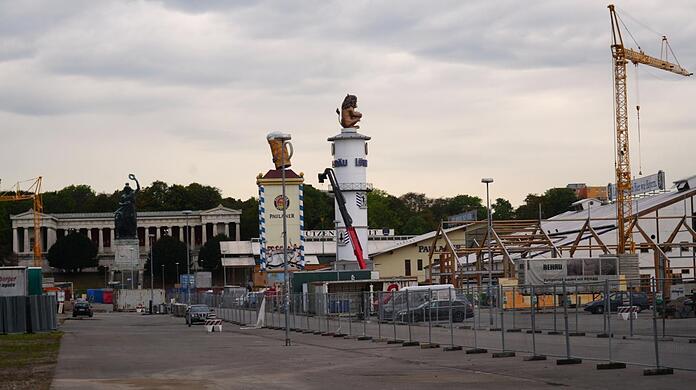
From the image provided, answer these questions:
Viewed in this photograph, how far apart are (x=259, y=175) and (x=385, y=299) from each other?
220 feet

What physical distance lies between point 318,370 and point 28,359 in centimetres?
1118

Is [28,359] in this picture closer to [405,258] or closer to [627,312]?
[627,312]

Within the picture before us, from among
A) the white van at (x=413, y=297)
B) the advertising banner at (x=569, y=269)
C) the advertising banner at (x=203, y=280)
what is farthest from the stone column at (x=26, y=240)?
the white van at (x=413, y=297)

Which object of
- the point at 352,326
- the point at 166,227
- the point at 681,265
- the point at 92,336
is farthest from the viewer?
the point at 166,227

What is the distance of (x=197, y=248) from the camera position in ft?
632

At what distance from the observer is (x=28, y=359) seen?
3525cm

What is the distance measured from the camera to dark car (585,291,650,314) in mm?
25734

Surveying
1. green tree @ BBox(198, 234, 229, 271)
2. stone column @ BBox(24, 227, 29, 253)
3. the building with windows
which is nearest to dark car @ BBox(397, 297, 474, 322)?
the building with windows

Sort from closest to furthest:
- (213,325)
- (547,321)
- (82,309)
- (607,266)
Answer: (547,321) → (213,325) → (607,266) → (82,309)

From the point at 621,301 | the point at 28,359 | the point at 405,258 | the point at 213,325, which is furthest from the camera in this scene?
the point at 405,258

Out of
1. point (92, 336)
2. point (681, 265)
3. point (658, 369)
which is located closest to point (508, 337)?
point (658, 369)

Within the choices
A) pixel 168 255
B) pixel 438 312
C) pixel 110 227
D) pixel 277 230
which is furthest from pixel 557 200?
pixel 438 312

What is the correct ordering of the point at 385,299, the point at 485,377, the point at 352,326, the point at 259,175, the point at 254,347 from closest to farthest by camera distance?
1. the point at 485,377
2. the point at 254,347
3. the point at 385,299
4. the point at 352,326
5. the point at 259,175

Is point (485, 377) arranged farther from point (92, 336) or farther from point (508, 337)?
point (92, 336)
